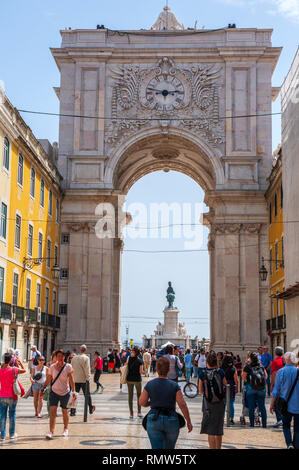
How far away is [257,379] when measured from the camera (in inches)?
649

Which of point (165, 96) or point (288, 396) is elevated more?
point (165, 96)

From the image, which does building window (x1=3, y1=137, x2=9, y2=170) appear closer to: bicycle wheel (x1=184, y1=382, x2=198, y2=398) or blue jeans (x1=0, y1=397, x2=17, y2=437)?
bicycle wheel (x1=184, y1=382, x2=198, y2=398)

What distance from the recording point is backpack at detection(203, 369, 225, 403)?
36.8 feet

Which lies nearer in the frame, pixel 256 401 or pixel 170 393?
pixel 170 393

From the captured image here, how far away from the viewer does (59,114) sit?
47750mm

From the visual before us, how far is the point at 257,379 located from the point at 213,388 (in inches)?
220

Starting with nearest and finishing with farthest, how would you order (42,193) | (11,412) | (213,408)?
(213,408) → (11,412) → (42,193)

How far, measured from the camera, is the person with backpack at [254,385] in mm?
16500

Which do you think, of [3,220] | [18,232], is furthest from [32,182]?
[3,220]

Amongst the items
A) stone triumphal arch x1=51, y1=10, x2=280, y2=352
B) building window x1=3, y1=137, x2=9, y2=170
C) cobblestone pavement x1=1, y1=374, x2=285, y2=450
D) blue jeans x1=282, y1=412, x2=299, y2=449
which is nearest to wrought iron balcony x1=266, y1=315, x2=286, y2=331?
stone triumphal arch x1=51, y1=10, x2=280, y2=352

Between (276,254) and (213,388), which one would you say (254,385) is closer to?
(213,388)

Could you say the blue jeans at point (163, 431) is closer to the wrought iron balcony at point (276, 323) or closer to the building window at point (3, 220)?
the building window at point (3, 220)

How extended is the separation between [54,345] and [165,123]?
1712cm
